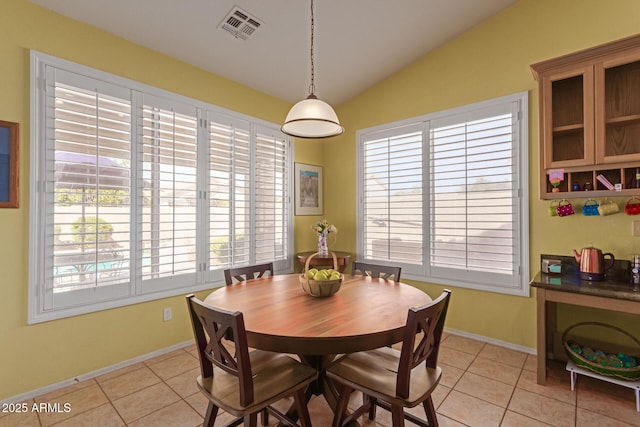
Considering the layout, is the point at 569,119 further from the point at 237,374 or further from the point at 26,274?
the point at 26,274

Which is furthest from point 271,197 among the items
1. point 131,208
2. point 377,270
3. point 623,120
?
point 623,120

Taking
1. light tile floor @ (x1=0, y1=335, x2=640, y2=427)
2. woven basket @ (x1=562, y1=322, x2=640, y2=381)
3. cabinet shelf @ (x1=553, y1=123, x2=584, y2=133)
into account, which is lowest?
light tile floor @ (x1=0, y1=335, x2=640, y2=427)

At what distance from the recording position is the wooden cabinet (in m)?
2.21

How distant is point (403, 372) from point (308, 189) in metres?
3.13

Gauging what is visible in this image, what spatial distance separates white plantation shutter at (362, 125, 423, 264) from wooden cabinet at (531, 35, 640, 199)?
4.06 feet

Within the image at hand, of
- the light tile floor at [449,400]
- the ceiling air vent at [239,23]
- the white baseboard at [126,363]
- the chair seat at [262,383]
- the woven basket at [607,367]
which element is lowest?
the light tile floor at [449,400]

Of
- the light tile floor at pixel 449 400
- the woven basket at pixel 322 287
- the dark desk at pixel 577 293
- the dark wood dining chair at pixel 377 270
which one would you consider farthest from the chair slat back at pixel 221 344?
the dark desk at pixel 577 293

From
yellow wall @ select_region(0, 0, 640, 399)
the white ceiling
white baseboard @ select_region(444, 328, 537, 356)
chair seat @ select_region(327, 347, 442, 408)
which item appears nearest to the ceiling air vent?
the white ceiling

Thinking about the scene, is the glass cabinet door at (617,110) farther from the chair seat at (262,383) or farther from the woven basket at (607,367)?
the chair seat at (262,383)

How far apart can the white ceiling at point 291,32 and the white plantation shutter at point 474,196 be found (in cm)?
91

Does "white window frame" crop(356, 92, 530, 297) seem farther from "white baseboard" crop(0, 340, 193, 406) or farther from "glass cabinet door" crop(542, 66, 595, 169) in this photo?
"white baseboard" crop(0, 340, 193, 406)

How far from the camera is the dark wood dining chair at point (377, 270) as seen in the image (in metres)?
2.45

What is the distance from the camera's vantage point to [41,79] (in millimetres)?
2162

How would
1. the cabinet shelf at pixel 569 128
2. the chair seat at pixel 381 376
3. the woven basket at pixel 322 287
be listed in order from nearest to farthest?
the chair seat at pixel 381 376
the woven basket at pixel 322 287
the cabinet shelf at pixel 569 128
